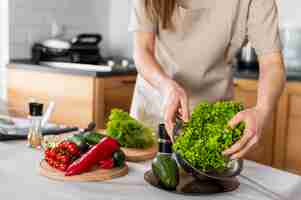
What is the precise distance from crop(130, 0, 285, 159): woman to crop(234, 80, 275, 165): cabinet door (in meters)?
1.11

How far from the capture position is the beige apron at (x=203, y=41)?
1.68m

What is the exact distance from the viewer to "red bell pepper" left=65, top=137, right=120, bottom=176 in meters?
1.29

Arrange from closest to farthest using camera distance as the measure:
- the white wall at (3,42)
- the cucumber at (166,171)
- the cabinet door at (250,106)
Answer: the cucumber at (166,171) < the cabinet door at (250,106) < the white wall at (3,42)

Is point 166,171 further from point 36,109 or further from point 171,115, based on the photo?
point 36,109

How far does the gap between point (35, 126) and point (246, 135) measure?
76 centimetres

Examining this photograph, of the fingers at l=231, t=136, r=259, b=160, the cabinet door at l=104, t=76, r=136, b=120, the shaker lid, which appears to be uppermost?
the fingers at l=231, t=136, r=259, b=160

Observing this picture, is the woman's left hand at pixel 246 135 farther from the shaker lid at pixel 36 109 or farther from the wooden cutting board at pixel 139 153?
the shaker lid at pixel 36 109

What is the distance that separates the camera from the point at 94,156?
4.31 feet

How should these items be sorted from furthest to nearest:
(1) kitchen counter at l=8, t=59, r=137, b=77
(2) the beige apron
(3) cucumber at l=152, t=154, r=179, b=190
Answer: (1) kitchen counter at l=8, t=59, r=137, b=77, (2) the beige apron, (3) cucumber at l=152, t=154, r=179, b=190

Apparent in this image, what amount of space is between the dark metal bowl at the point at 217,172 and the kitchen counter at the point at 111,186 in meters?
0.05

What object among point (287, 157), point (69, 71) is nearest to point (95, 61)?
point (69, 71)

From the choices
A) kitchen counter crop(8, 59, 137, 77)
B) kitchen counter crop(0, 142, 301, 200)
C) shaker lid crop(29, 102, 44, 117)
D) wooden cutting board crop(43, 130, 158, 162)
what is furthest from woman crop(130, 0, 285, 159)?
kitchen counter crop(8, 59, 137, 77)

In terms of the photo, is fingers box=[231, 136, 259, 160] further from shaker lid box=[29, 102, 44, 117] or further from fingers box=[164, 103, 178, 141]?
shaker lid box=[29, 102, 44, 117]

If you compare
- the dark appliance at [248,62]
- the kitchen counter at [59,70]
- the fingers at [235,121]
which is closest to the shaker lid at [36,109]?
the fingers at [235,121]
